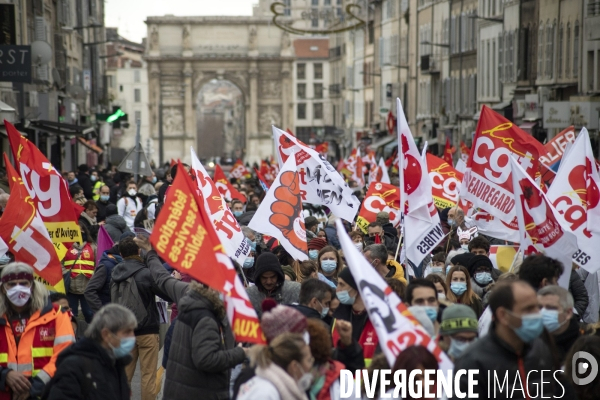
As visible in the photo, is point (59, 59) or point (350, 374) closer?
point (350, 374)

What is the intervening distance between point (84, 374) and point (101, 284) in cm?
415

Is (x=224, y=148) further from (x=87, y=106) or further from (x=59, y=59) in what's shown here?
(x=59, y=59)

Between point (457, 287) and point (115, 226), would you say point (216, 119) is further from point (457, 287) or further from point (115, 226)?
point (457, 287)

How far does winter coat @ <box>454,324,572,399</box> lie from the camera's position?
5191mm

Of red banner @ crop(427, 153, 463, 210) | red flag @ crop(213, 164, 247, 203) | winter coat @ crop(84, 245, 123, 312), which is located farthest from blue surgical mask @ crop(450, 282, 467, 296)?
red flag @ crop(213, 164, 247, 203)

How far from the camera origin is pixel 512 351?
17.2 ft

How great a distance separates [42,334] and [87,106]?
5076 cm

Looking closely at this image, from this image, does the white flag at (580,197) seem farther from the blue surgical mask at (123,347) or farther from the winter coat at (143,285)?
the blue surgical mask at (123,347)

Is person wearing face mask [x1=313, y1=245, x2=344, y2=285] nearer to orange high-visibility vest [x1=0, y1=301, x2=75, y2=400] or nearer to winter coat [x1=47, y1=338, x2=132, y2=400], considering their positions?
orange high-visibility vest [x1=0, y1=301, x2=75, y2=400]

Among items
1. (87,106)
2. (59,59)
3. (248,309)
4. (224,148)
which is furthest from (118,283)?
(224,148)

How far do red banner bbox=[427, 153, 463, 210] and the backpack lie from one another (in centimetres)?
630

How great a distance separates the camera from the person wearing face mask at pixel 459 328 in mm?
5695

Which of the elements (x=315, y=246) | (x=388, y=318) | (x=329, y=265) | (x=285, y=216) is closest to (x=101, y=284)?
(x=285, y=216)

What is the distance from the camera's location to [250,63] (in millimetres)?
91188
